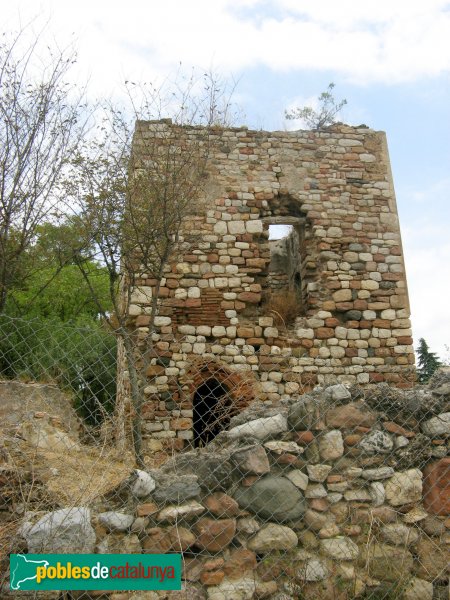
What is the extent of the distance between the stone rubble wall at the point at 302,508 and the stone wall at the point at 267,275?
375cm

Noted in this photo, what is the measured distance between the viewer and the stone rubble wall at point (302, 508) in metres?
3.59

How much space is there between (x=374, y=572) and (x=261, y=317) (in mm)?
4953

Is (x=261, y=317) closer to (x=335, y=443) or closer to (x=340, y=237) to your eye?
(x=340, y=237)

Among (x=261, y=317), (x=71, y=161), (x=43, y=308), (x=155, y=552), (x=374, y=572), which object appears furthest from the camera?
(x=43, y=308)

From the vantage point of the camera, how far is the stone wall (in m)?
8.33

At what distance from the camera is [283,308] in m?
9.05

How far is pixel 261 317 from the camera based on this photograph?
28.2ft

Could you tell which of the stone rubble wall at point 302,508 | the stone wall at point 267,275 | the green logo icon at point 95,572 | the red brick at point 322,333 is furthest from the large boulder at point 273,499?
the red brick at point 322,333

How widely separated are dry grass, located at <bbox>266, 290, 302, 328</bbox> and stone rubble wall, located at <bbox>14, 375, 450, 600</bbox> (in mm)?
4271

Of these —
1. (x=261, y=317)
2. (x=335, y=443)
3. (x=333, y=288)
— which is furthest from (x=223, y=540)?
(x=333, y=288)

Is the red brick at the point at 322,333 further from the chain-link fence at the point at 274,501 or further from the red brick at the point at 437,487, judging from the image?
the red brick at the point at 437,487

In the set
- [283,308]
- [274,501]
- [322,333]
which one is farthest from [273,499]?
[283,308]

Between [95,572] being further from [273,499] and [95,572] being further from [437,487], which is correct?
[437,487]

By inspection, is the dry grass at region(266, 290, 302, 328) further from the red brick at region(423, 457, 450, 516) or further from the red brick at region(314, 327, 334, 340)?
the red brick at region(423, 457, 450, 516)
